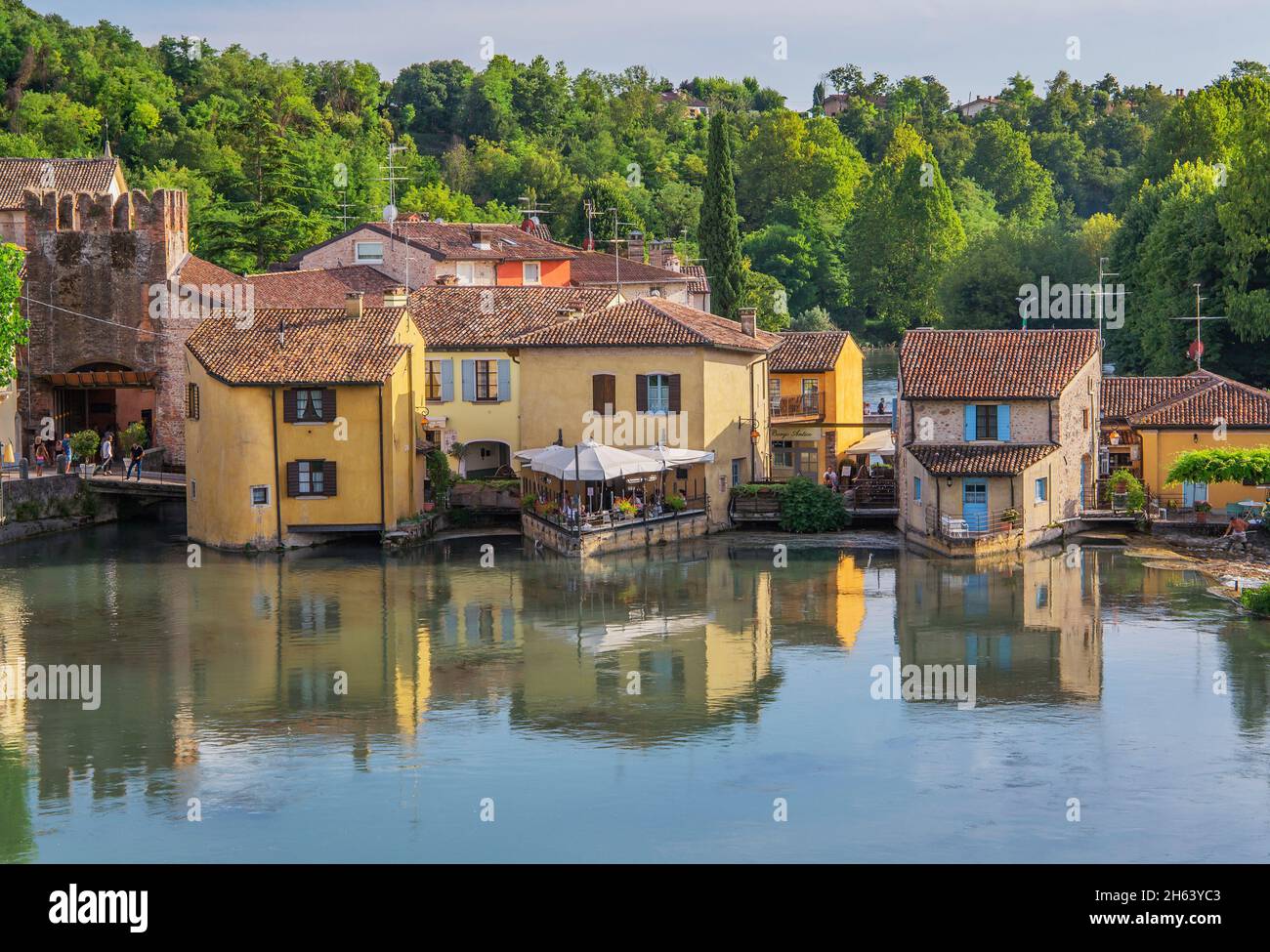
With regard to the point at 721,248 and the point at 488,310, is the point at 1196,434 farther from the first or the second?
the point at 721,248

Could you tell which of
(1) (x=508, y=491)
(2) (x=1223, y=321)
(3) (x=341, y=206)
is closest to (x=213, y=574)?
(1) (x=508, y=491)

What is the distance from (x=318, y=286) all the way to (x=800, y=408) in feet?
60.5

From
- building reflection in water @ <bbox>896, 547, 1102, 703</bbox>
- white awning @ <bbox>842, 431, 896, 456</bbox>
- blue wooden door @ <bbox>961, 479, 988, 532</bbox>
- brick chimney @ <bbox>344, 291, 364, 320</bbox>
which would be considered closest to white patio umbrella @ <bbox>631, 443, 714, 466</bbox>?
building reflection in water @ <bbox>896, 547, 1102, 703</bbox>

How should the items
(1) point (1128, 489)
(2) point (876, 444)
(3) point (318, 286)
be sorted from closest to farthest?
(1) point (1128, 489) → (2) point (876, 444) → (3) point (318, 286)

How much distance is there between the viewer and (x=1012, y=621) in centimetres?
4341

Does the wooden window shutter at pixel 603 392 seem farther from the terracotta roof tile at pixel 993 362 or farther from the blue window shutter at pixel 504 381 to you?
the terracotta roof tile at pixel 993 362

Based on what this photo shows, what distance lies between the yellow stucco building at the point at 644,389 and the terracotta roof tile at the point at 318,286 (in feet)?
43.0

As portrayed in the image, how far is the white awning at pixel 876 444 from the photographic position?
60.8 m

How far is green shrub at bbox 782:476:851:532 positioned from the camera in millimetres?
55281

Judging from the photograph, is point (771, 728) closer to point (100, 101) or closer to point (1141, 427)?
point (1141, 427)

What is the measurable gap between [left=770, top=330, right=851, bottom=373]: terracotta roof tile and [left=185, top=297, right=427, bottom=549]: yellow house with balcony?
14.5 meters

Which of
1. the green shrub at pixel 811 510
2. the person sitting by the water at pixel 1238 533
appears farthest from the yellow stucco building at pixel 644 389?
the person sitting by the water at pixel 1238 533

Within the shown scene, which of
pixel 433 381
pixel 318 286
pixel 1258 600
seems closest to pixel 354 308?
pixel 433 381

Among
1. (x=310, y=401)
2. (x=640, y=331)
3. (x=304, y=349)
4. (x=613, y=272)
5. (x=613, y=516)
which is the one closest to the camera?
(x=310, y=401)
